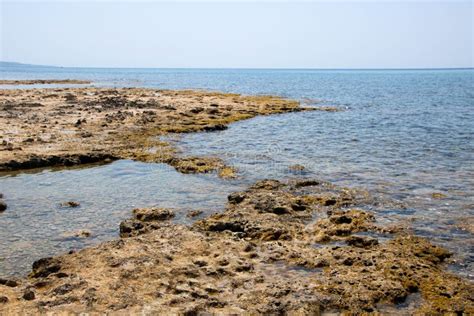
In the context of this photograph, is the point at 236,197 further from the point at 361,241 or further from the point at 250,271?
the point at 250,271

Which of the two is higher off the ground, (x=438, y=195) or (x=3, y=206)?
(x=3, y=206)

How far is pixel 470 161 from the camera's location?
25.8 meters

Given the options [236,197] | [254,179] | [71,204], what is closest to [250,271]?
[236,197]

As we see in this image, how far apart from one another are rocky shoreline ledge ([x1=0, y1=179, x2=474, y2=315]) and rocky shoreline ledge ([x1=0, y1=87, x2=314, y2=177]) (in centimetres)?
817

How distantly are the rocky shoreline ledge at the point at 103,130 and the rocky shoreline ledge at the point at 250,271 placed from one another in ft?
26.8

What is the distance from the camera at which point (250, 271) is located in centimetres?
1155

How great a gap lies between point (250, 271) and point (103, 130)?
24.8 metres

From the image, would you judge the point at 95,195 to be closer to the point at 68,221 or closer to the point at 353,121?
the point at 68,221

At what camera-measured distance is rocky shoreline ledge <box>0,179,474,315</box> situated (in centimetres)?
988

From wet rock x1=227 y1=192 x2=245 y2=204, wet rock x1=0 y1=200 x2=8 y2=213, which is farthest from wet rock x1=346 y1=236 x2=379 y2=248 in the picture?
wet rock x1=0 y1=200 x2=8 y2=213

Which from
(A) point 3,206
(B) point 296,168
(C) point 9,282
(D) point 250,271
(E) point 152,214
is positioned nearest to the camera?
(C) point 9,282

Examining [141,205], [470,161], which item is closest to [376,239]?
[141,205]

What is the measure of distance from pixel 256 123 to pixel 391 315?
33.8 metres

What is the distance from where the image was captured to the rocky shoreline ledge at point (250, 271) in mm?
9875
